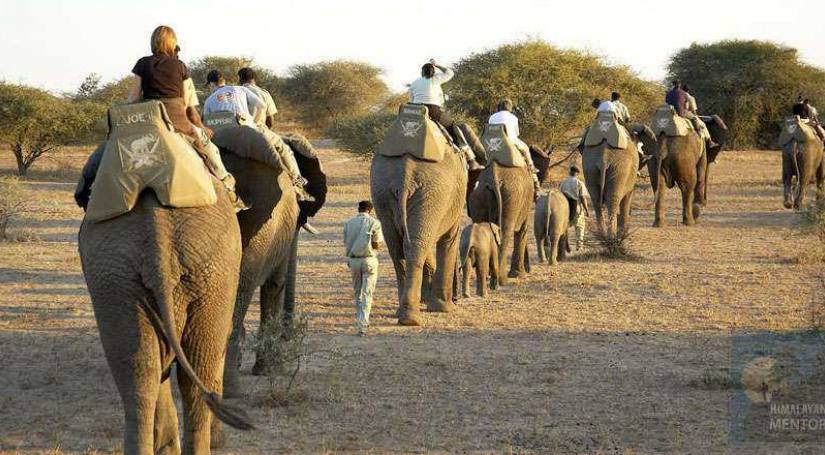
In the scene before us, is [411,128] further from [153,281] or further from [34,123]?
[34,123]

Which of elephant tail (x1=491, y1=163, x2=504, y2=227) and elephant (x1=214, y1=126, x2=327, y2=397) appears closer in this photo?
elephant (x1=214, y1=126, x2=327, y2=397)

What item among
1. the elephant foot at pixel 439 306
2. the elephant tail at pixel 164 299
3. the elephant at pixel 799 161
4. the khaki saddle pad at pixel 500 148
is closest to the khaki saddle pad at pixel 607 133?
the khaki saddle pad at pixel 500 148

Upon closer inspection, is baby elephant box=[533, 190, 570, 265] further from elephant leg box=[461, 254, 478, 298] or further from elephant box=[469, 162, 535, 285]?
elephant leg box=[461, 254, 478, 298]

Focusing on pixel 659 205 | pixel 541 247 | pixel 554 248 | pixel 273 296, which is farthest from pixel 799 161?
pixel 273 296

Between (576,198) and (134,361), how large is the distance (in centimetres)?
1260

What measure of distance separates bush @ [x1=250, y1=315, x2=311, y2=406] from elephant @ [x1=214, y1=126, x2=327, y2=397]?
4.4 inches

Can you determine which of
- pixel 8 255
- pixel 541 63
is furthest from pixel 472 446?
pixel 541 63

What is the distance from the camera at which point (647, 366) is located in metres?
9.46

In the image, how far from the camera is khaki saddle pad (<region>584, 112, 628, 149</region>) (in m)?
17.9

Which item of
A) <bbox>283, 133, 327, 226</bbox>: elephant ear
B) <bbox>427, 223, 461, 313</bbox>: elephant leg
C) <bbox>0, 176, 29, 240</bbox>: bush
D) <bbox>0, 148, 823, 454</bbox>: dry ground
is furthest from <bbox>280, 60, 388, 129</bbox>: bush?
<bbox>283, 133, 327, 226</bbox>: elephant ear

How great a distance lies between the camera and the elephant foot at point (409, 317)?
1121cm

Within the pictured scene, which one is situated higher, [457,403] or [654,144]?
[654,144]

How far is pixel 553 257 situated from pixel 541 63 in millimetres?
20140

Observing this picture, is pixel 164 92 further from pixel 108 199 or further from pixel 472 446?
pixel 472 446
